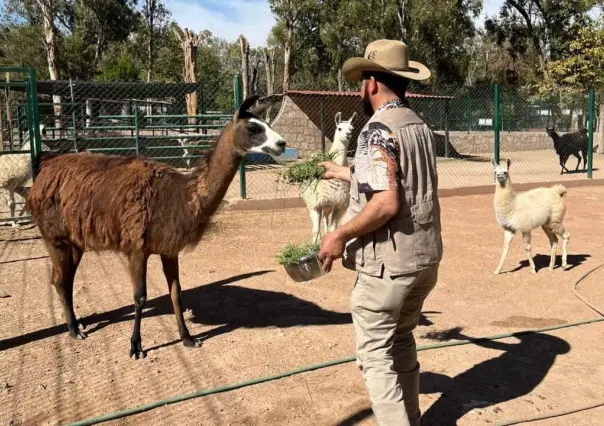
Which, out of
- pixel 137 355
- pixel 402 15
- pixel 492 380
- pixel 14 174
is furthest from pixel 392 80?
pixel 402 15

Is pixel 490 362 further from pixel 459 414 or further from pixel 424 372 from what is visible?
pixel 459 414

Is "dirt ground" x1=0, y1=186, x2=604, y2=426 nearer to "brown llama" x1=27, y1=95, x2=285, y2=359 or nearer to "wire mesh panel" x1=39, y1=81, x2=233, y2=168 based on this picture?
"brown llama" x1=27, y1=95, x2=285, y2=359

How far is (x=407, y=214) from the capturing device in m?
2.39

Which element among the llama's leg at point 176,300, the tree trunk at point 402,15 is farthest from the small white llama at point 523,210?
the tree trunk at point 402,15

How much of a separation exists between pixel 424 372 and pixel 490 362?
20.2 inches

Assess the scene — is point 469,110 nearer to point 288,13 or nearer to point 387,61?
point 288,13

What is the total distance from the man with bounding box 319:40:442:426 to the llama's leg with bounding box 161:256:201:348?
2.08 meters

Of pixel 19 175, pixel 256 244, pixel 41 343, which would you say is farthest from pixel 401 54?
pixel 19 175

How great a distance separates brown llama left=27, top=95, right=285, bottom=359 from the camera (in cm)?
412

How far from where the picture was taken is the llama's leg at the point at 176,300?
4.27 meters

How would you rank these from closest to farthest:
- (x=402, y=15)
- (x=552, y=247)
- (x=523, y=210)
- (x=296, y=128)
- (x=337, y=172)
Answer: (x=337, y=172) < (x=523, y=210) < (x=552, y=247) < (x=296, y=128) < (x=402, y=15)

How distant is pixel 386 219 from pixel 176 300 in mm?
2542

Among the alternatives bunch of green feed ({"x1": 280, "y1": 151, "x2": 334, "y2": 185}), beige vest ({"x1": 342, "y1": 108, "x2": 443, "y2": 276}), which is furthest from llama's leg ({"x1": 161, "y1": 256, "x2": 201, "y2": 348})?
beige vest ({"x1": 342, "y1": 108, "x2": 443, "y2": 276})

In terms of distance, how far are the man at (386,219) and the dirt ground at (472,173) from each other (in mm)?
7154
